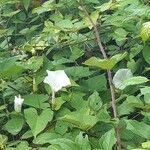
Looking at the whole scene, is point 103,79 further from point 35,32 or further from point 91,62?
point 35,32

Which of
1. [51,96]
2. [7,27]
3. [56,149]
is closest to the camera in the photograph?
[56,149]

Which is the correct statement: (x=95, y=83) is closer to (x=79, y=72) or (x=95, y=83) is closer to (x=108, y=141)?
(x=79, y=72)

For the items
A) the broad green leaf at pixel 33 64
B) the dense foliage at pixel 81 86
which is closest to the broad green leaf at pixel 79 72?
the dense foliage at pixel 81 86

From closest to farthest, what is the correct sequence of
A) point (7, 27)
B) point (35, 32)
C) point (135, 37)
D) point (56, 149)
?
point (56, 149) < point (135, 37) < point (35, 32) < point (7, 27)

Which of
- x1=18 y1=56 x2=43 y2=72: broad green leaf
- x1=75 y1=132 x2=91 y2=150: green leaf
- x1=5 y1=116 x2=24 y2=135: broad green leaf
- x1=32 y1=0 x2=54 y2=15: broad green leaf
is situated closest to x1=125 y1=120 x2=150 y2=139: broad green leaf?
x1=75 y1=132 x2=91 y2=150: green leaf

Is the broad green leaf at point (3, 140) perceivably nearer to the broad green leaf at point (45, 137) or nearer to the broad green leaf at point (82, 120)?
the broad green leaf at point (45, 137)

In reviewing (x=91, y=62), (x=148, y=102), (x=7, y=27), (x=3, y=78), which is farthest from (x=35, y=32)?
(x=148, y=102)
